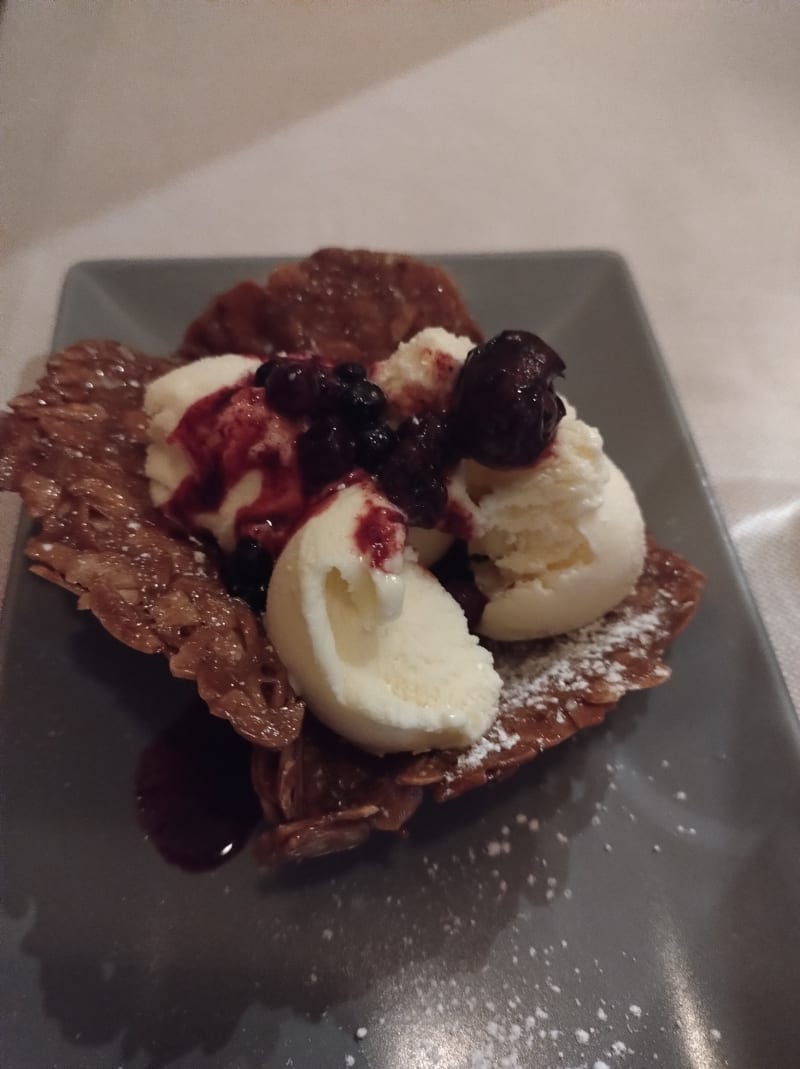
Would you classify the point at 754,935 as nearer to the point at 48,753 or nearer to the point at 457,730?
the point at 457,730

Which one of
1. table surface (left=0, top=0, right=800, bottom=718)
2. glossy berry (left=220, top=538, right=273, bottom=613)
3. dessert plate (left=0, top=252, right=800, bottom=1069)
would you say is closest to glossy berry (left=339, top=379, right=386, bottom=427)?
glossy berry (left=220, top=538, right=273, bottom=613)

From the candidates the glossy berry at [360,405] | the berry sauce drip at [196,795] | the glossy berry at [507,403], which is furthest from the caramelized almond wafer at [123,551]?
the glossy berry at [507,403]

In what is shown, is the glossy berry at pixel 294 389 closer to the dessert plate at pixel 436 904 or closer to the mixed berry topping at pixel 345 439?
the mixed berry topping at pixel 345 439

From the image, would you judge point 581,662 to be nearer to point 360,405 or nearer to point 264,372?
point 360,405

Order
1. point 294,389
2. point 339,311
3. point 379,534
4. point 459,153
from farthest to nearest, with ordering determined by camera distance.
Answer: point 459,153 < point 339,311 < point 294,389 < point 379,534

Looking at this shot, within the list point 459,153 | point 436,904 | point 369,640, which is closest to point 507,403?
point 369,640

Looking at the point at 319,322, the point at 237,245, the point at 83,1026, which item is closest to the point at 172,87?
the point at 237,245

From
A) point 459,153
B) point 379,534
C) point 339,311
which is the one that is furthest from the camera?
point 459,153
